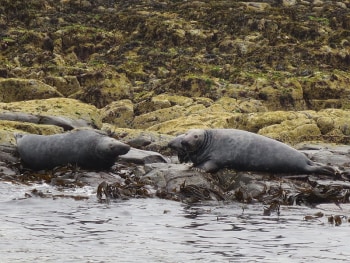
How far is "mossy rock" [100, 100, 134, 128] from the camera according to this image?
925 inches

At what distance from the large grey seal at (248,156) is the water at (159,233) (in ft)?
6.35

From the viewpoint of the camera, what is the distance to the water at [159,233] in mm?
6363

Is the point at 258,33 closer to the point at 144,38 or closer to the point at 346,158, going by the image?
the point at 144,38

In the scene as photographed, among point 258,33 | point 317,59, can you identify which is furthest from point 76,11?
point 317,59

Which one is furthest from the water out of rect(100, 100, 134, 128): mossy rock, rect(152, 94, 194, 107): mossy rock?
rect(152, 94, 194, 107): mossy rock

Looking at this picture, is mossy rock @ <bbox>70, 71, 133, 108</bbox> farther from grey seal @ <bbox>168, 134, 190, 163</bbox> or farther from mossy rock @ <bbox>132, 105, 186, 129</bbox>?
grey seal @ <bbox>168, 134, 190, 163</bbox>

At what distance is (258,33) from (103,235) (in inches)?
1135

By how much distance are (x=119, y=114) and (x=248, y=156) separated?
12.6 meters

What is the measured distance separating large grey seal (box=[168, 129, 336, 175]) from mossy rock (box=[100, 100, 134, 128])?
11.5 meters

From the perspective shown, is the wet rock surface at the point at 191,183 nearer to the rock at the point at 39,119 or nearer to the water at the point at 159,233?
the water at the point at 159,233

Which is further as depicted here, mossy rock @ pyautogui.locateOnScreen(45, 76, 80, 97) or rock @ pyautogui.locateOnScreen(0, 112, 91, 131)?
mossy rock @ pyautogui.locateOnScreen(45, 76, 80, 97)

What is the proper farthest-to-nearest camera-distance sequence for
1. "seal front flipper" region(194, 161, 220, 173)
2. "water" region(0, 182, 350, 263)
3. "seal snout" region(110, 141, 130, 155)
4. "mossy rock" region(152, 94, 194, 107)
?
"mossy rock" region(152, 94, 194, 107) < "seal snout" region(110, 141, 130, 155) < "seal front flipper" region(194, 161, 220, 173) < "water" region(0, 182, 350, 263)

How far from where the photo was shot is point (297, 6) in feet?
138

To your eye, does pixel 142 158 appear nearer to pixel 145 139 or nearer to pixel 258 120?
pixel 145 139
